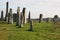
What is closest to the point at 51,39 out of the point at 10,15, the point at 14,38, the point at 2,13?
the point at 14,38

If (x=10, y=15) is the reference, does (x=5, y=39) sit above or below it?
below

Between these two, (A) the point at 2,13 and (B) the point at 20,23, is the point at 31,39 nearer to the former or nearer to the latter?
(B) the point at 20,23

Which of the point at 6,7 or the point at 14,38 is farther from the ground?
the point at 6,7

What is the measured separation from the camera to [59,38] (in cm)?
2305

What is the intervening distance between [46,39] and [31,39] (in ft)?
5.36

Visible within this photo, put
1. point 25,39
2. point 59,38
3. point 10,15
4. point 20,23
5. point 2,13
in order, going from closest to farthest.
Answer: point 25,39, point 59,38, point 20,23, point 10,15, point 2,13

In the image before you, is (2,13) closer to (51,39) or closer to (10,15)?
(10,15)

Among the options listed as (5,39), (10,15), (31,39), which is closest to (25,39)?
(31,39)

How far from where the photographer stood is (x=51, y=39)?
2197 centimetres

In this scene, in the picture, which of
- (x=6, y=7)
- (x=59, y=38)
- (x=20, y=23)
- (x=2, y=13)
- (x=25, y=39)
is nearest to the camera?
(x=25, y=39)

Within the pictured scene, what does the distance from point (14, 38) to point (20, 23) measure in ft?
41.9

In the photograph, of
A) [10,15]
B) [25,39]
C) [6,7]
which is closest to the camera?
[25,39]

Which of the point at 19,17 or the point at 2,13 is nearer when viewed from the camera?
the point at 19,17

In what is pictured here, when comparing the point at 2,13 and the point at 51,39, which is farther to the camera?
the point at 2,13
